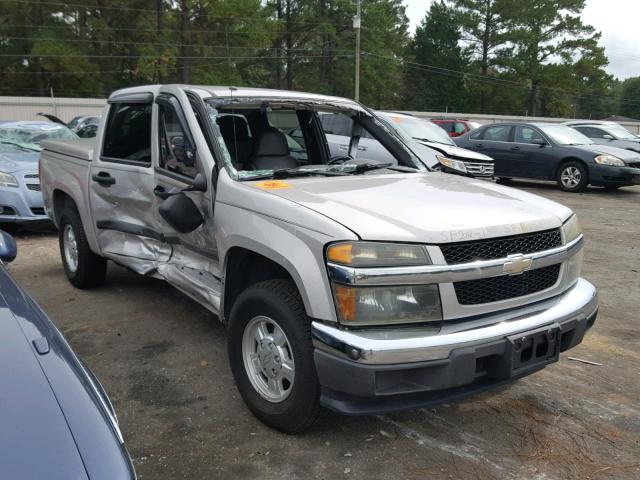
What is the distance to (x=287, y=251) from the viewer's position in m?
2.81

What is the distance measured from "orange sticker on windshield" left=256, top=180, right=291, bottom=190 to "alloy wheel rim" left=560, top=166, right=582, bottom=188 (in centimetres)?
1141

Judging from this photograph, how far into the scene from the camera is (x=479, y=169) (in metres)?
10.8

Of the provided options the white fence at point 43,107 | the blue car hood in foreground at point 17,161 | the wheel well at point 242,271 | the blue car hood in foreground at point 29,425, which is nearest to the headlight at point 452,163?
the blue car hood in foreground at point 17,161

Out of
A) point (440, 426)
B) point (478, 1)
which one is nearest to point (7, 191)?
point (440, 426)

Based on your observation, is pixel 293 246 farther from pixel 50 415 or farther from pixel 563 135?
pixel 563 135

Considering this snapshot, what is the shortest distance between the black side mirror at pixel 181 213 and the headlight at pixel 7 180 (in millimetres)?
5234

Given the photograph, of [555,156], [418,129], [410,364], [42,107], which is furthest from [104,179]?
[42,107]

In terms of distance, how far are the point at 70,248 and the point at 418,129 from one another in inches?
308

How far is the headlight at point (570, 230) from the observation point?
10.5ft

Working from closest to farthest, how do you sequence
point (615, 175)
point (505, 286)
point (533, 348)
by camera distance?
1. point (533, 348)
2. point (505, 286)
3. point (615, 175)

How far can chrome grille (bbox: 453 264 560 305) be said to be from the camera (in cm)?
271

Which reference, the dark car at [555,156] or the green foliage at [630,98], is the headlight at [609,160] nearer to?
the dark car at [555,156]

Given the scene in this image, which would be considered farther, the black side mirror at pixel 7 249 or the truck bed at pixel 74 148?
the truck bed at pixel 74 148

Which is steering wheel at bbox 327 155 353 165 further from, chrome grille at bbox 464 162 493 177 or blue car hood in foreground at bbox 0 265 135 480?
chrome grille at bbox 464 162 493 177
